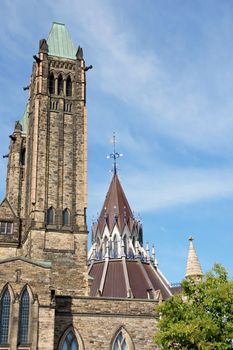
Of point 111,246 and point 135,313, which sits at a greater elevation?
point 111,246

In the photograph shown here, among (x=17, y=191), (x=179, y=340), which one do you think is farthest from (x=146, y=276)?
(x=179, y=340)

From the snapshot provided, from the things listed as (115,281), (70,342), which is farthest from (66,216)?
(115,281)

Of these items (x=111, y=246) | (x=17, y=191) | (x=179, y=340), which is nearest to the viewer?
(x=179, y=340)

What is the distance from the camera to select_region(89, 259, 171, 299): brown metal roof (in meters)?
48.5

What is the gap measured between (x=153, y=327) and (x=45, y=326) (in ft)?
26.3

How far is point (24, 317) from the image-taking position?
2923cm

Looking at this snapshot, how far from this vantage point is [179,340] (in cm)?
2470

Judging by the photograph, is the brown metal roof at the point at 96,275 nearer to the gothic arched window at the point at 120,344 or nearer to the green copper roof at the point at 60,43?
the gothic arched window at the point at 120,344

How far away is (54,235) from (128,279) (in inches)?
588

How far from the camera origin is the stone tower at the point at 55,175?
3666 cm

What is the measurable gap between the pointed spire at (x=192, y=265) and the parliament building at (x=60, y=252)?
7 centimetres

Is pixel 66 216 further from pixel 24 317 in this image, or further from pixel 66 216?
pixel 24 317

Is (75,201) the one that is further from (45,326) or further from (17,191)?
(45,326)

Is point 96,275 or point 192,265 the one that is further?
point 96,275
